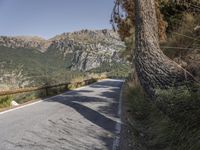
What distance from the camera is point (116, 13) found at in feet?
43.9

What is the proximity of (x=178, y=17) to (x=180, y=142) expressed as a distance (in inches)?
549

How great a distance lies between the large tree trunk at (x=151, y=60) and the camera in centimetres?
838

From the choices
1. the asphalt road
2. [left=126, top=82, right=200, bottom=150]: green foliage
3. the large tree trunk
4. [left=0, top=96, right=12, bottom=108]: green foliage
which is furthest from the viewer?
[left=0, top=96, right=12, bottom=108]: green foliage

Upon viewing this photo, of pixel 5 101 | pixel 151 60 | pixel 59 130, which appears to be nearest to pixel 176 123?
pixel 151 60

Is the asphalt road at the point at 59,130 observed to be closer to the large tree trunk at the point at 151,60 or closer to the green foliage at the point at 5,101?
the large tree trunk at the point at 151,60

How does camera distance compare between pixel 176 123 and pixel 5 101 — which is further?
pixel 5 101

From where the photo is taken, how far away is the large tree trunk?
8.38m

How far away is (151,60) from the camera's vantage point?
30.4ft

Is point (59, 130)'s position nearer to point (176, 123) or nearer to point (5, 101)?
point (176, 123)

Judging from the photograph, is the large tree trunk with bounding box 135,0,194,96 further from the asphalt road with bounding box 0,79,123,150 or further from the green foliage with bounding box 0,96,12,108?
the green foliage with bounding box 0,96,12,108

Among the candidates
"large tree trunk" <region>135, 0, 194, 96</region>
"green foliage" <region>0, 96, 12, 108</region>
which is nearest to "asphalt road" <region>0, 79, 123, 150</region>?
"large tree trunk" <region>135, 0, 194, 96</region>

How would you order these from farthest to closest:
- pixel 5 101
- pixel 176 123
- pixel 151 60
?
pixel 5 101
pixel 151 60
pixel 176 123

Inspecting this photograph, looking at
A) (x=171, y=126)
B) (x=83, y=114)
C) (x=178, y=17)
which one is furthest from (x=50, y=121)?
(x=178, y=17)

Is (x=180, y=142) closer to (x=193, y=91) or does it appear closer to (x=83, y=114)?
(x=193, y=91)
